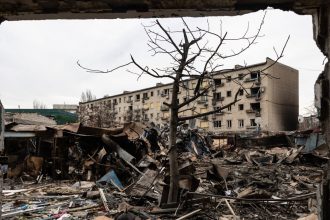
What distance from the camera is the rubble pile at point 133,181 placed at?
7.56m

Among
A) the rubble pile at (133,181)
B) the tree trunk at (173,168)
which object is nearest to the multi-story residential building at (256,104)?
the rubble pile at (133,181)

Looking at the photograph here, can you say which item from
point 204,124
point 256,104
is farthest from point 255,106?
point 204,124

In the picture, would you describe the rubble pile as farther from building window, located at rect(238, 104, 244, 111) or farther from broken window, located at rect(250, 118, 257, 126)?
building window, located at rect(238, 104, 244, 111)

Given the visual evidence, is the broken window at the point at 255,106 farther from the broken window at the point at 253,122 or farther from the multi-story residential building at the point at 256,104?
the broken window at the point at 253,122

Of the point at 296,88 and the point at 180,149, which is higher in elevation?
the point at 296,88

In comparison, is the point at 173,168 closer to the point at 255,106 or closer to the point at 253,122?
the point at 255,106

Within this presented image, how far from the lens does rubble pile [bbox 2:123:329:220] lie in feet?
24.8

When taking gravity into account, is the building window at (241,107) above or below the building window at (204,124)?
above

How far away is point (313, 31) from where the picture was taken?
2910mm

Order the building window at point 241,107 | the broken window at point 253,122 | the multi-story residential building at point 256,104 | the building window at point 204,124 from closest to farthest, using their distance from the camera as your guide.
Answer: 1. the multi-story residential building at point 256,104
2. the broken window at point 253,122
3. the building window at point 241,107
4. the building window at point 204,124

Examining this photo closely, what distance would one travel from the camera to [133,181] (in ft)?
37.0

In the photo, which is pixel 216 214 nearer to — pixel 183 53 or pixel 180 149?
pixel 183 53

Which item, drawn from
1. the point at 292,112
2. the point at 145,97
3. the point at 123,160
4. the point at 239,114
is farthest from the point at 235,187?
the point at 145,97

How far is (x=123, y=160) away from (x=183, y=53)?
6.76 m
